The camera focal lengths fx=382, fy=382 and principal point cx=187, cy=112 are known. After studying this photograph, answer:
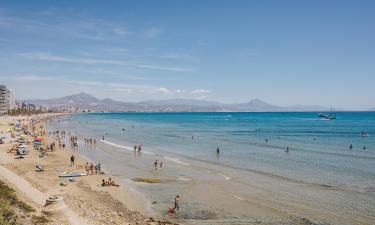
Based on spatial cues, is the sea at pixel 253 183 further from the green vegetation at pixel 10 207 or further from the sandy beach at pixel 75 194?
the green vegetation at pixel 10 207

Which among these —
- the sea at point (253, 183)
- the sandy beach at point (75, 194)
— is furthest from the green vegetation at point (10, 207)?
the sea at point (253, 183)

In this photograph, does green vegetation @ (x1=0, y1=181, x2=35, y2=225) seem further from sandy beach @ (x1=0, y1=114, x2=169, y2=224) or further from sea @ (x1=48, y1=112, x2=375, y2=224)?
sea @ (x1=48, y1=112, x2=375, y2=224)

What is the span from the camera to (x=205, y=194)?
29.3m

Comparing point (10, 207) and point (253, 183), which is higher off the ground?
point (10, 207)

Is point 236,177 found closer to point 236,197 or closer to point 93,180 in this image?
point 236,197

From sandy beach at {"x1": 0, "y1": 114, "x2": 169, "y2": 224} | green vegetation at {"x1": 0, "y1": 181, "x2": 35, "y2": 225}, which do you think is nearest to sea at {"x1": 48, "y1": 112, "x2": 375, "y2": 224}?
sandy beach at {"x1": 0, "y1": 114, "x2": 169, "y2": 224}

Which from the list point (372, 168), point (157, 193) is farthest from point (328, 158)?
point (157, 193)

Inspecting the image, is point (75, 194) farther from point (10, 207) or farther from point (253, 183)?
point (253, 183)

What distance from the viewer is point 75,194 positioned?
91.8 feet

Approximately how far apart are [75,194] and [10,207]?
9753mm

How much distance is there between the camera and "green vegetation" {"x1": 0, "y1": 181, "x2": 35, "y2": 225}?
52.7ft

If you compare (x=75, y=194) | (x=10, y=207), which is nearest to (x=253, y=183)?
(x=75, y=194)

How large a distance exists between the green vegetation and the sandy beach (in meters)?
0.73

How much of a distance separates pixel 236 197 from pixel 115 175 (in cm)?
1388
